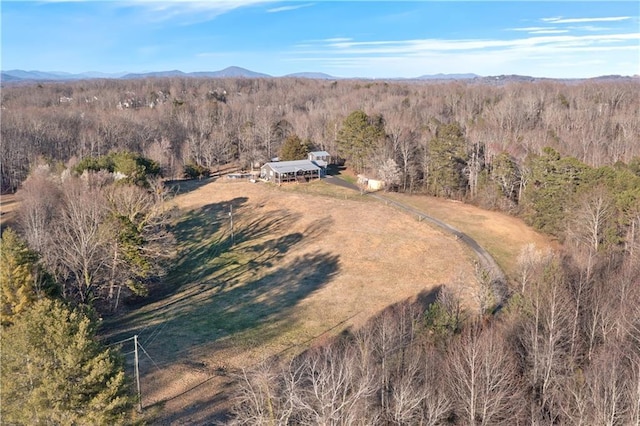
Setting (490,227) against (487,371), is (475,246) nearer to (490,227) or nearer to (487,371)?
(490,227)

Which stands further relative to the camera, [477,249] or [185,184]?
[185,184]

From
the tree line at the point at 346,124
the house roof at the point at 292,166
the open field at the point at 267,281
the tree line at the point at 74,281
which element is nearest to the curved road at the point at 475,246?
the open field at the point at 267,281

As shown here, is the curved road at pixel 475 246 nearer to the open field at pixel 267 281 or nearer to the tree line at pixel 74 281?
the open field at pixel 267 281

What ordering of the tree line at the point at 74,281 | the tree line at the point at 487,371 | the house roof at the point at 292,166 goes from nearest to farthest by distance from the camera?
the tree line at the point at 74,281 → the tree line at the point at 487,371 → the house roof at the point at 292,166

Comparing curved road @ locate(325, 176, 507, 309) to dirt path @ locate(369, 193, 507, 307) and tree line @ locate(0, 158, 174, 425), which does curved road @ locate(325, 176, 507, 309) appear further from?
tree line @ locate(0, 158, 174, 425)

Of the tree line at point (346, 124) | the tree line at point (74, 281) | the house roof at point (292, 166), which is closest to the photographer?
the tree line at point (74, 281)

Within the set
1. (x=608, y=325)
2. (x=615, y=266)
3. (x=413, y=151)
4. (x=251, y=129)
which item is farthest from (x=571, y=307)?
(x=251, y=129)

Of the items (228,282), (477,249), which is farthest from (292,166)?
(477,249)
